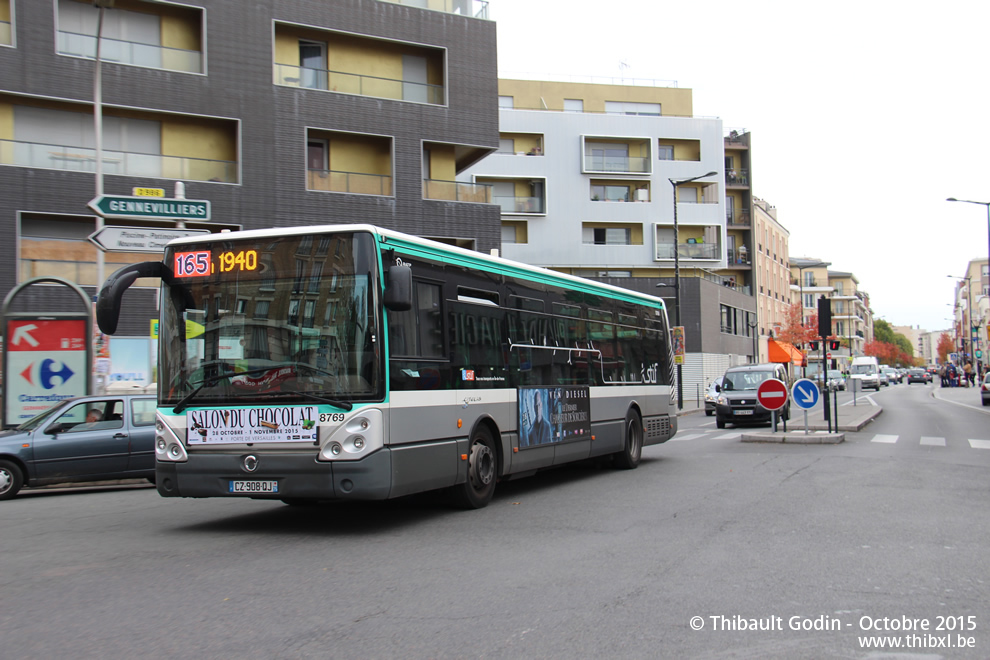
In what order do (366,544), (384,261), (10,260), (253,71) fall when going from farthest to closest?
1. (253,71)
2. (10,260)
3. (384,261)
4. (366,544)

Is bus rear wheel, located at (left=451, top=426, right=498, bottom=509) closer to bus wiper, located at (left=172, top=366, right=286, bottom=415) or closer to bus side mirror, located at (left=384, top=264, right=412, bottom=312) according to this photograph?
bus side mirror, located at (left=384, top=264, right=412, bottom=312)

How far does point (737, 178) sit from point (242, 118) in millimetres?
48952

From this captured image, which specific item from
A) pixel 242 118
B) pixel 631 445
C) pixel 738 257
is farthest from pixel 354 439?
pixel 738 257

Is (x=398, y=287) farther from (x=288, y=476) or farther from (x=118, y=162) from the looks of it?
(x=118, y=162)

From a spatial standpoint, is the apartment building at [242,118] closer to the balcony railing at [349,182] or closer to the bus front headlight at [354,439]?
the balcony railing at [349,182]

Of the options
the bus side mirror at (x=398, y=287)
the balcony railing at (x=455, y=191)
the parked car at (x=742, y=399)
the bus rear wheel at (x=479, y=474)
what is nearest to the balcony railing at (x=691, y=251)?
the balcony railing at (x=455, y=191)

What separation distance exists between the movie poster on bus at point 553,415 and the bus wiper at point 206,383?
3720mm

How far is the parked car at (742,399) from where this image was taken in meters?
26.0

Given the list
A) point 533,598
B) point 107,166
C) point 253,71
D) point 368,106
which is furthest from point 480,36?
point 533,598

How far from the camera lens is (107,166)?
89.4ft

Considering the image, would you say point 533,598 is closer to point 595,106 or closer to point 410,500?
point 410,500

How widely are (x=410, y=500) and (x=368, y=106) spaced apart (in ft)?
73.1

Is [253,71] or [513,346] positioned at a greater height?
[253,71]

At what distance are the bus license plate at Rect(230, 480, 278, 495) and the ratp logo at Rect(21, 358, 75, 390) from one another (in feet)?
29.5
